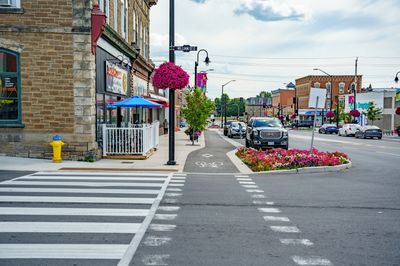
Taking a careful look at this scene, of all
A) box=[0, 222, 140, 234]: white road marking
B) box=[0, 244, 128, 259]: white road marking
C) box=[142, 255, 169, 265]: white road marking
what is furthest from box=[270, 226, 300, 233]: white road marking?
box=[0, 244, 128, 259]: white road marking

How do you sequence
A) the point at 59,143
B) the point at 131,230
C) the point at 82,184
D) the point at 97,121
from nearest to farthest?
1. the point at 131,230
2. the point at 82,184
3. the point at 59,143
4. the point at 97,121

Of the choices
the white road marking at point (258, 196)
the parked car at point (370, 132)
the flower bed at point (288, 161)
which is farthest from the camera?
the parked car at point (370, 132)

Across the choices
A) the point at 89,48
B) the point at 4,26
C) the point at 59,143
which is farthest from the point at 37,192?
the point at 4,26

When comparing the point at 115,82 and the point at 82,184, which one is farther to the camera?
the point at 115,82

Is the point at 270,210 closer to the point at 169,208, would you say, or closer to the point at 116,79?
the point at 169,208

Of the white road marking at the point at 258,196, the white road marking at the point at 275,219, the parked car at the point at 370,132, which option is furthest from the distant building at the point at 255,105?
the white road marking at the point at 275,219

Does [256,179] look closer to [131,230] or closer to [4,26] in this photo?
[131,230]

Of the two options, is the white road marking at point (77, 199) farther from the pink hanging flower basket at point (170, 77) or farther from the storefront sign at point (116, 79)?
the storefront sign at point (116, 79)

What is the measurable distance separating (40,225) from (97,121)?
10.4m

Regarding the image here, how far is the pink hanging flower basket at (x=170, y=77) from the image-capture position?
14516 millimetres

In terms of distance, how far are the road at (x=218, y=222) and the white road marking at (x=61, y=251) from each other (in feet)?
0.05

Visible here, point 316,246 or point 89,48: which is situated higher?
point 89,48

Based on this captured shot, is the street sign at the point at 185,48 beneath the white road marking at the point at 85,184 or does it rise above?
above

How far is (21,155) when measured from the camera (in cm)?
1458
